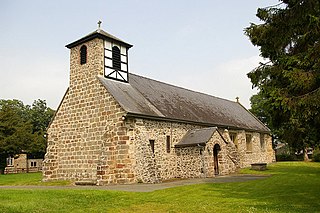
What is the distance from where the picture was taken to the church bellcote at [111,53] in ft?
77.4

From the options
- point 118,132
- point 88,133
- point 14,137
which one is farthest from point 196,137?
point 14,137

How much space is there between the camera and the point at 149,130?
22438 mm

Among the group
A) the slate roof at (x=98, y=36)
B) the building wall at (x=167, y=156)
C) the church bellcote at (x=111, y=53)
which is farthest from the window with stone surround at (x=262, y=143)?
the slate roof at (x=98, y=36)

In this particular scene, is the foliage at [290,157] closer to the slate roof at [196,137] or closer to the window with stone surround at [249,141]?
the window with stone surround at [249,141]

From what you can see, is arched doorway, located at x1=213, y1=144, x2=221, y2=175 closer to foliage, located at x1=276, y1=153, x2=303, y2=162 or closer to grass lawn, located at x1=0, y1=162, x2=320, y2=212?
grass lawn, located at x1=0, y1=162, x2=320, y2=212

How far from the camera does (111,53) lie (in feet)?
79.1

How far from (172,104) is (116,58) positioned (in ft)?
20.7

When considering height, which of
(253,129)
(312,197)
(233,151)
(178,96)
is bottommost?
(312,197)

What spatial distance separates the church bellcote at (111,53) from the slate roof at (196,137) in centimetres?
655

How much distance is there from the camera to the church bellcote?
23.6m

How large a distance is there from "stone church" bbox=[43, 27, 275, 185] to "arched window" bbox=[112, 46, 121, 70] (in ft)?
0.17

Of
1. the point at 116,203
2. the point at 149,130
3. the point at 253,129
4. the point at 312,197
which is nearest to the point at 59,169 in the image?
the point at 149,130

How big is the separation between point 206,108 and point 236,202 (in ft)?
71.7

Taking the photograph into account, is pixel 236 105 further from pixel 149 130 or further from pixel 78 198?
pixel 78 198
